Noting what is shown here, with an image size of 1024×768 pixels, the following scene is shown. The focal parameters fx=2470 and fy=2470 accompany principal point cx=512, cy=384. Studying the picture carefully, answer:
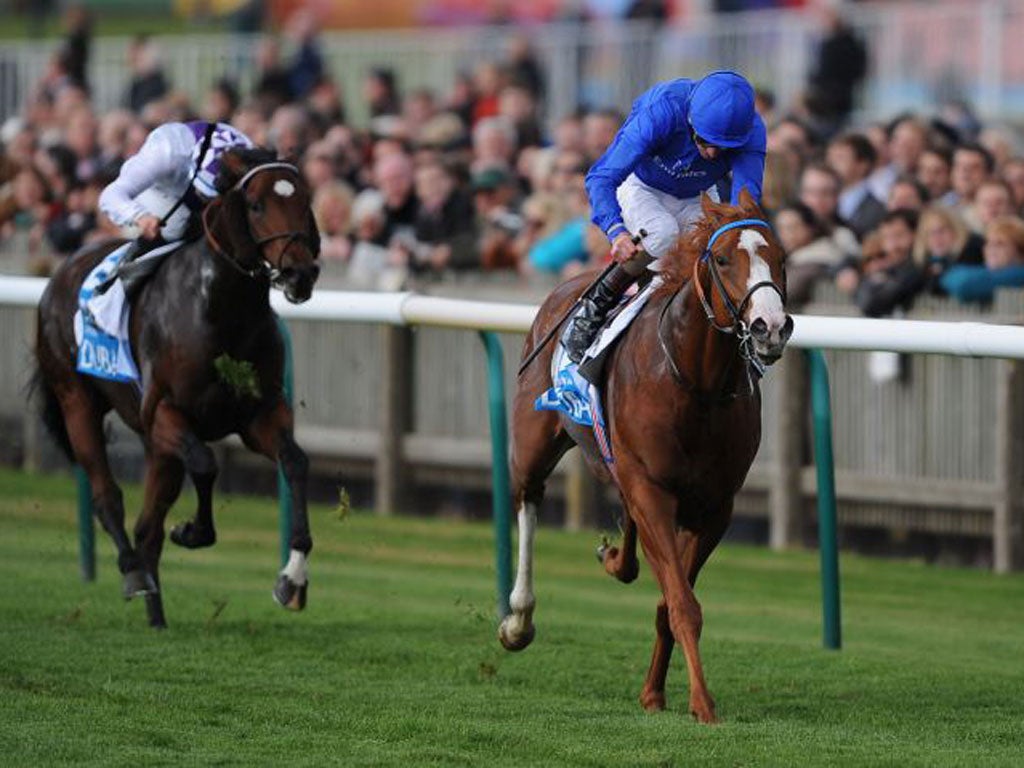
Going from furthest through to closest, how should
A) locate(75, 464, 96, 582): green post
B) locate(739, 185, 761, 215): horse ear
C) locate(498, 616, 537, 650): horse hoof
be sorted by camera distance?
1. locate(75, 464, 96, 582): green post
2. locate(498, 616, 537, 650): horse hoof
3. locate(739, 185, 761, 215): horse ear

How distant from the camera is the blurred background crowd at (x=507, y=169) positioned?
11.8 m

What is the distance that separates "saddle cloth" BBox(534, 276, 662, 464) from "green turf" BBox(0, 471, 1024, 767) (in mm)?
847

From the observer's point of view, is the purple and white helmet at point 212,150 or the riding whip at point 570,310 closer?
the riding whip at point 570,310

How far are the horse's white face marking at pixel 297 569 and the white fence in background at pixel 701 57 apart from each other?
869 cm

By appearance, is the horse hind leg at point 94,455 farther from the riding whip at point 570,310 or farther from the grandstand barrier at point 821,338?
the riding whip at point 570,310

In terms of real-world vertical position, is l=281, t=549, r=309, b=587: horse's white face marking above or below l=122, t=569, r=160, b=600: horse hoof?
above

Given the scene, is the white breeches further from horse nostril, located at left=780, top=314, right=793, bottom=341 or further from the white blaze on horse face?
horse nostril, located at left=780, top=314, right=793, bottom=341

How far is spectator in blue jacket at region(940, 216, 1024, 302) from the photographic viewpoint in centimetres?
1124

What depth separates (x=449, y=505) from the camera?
539 inches

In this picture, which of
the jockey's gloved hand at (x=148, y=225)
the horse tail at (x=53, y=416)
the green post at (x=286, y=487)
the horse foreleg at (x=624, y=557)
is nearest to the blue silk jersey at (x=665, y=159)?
the horse foreleg at (x=624, y=557)

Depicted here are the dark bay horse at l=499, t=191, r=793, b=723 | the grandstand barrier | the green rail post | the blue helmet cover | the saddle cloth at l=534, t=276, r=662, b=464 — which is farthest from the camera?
the green rail post

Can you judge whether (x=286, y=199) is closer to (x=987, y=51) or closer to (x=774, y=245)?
(x=774, y=245)

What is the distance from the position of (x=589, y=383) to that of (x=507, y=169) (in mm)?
7991

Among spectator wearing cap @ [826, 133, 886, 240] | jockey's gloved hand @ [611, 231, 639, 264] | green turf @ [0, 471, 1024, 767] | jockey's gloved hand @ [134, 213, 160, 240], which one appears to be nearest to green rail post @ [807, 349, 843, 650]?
green turf @ [0, 471, 1024, 767]
